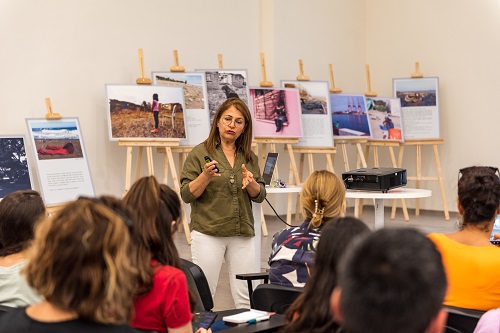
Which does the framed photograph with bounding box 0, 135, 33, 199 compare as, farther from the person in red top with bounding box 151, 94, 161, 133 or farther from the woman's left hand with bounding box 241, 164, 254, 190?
the woman's left hand with bounding box 241, 164, 254, 190

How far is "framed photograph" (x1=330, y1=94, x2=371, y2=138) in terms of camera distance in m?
10.5

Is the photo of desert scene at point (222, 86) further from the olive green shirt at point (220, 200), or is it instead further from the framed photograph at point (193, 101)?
the olive green shirt at point (220, 200)

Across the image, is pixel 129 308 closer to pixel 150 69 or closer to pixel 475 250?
pixel 475 250

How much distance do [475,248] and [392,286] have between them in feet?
6.14

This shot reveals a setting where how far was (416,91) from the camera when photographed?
Result: 11078 mm

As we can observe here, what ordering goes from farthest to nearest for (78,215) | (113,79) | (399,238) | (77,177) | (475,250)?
(113,79), (77,177), (475,250), (78,215), (399,238)

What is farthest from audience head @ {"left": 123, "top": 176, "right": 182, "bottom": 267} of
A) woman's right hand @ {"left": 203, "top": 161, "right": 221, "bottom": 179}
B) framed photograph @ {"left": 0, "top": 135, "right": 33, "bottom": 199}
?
framed photograph @ {"left": 0, "top": 135, "right": 33, "bottom": 199}

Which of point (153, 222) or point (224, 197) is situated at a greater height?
point (153, 222)

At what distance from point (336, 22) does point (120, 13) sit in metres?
4.05

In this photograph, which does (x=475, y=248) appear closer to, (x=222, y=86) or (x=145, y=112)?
(x=145, y=112)

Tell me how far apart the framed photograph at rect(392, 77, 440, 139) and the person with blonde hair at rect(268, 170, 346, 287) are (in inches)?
306

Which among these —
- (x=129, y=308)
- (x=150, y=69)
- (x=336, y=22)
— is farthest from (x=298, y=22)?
(x=129, y=308)

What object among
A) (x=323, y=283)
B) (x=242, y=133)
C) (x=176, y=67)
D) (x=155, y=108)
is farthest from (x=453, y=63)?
(x=323, y=283)

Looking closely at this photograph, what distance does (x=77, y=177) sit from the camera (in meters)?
7.82
